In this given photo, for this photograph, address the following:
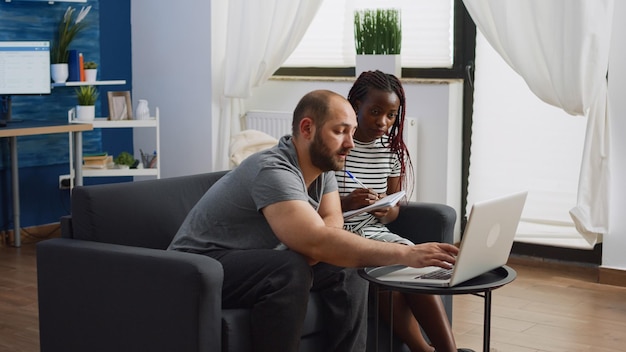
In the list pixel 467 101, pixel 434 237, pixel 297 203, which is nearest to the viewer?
pixel 297 203

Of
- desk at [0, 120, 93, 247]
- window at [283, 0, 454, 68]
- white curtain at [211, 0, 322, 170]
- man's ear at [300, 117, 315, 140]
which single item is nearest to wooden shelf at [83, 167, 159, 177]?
desk at [0, 120, 93, 247]

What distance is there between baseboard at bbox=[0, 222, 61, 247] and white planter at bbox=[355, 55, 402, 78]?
218 cm

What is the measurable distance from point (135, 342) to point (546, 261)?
9.96 feet

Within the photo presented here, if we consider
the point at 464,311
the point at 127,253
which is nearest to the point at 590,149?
the point at 464,311

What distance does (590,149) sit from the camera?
15.2ft

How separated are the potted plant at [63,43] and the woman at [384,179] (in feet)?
9.69

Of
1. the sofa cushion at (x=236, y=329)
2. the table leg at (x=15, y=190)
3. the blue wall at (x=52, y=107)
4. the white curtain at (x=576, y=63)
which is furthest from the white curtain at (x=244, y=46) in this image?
the sofa cushion at (x=236, y=329)

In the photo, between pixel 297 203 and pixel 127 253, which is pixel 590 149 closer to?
pixel 297 203

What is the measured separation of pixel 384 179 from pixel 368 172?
7 centimetres

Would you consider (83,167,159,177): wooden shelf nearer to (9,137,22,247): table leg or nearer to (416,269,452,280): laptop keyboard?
(9,137,22,247): table leg

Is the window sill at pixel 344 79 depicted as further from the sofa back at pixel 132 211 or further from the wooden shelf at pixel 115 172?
the sofa back at pixel 132 211

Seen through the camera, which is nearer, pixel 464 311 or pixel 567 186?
pixel 464 311

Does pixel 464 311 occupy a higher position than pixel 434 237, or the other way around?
pixel 434 237

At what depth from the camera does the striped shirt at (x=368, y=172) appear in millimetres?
3283
